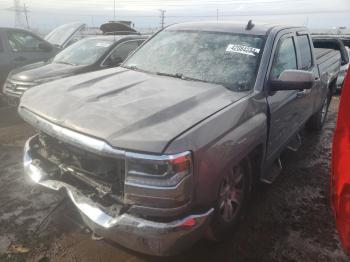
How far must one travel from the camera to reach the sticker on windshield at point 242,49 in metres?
3.69

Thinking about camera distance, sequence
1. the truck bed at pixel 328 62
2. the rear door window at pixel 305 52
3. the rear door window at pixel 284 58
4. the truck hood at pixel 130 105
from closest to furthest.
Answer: the truck hood at pixel 130 105, the rear door window at pixel 284 58, the rear door window at pixel 305 52, the truck bed at pixel 328 62

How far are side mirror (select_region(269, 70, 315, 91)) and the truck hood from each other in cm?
42

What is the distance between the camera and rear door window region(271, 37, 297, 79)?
3.86m

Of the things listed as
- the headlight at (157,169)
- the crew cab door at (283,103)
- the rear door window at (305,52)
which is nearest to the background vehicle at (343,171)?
the headlight at (157,169)

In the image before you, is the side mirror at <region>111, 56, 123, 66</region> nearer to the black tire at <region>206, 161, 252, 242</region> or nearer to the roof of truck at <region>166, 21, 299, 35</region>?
the roof of truck at <region>166, 21, 299, 35</region>

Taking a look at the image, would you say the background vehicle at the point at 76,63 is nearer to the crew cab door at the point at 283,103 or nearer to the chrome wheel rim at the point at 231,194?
the crew cab door at the point at 283,103

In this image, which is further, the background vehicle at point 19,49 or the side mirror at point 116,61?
the background vehicle at point 19,49

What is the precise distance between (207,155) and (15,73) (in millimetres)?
5887

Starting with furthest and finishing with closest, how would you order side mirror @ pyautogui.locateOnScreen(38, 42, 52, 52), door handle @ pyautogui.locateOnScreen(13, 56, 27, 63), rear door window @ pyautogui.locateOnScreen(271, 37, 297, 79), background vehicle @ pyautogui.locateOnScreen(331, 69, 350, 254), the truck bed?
side mirror @ pyautogui.locateOnScreen(38, 42, 52, 52) < door handle @ pyautogui.locateOnScreen(13, 56, 27, 63) < the truck bed < rear door window @ pyautogui.locateOnScreen(271, 37, 297, 79) < background vehicle @ pyautogui.locateOnScreen(331, 69, 350, 254)

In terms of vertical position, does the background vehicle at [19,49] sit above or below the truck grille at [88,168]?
below

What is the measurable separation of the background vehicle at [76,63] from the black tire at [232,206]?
15.0 ft

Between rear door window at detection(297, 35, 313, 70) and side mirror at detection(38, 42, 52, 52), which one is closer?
rear door window at detection(297, 35, 313, 70)

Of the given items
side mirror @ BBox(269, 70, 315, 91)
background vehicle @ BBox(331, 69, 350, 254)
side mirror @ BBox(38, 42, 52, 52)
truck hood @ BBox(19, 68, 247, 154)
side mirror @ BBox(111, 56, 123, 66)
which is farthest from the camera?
side mirror @ BBox(38, 42, 52, 52)

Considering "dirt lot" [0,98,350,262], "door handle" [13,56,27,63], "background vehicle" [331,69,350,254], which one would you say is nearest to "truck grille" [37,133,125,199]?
"dirt lot" [0,98,350,262]
